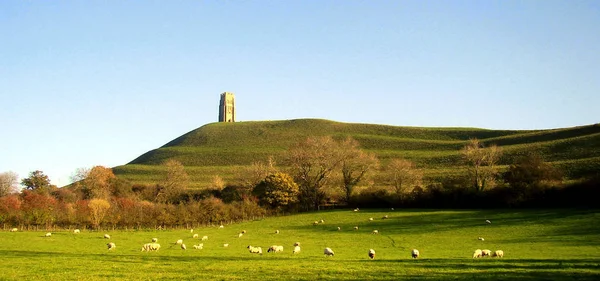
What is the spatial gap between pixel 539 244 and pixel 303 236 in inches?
878

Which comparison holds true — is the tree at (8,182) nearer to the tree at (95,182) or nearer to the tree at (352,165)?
the tree at (95,182)

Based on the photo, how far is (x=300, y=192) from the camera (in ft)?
270

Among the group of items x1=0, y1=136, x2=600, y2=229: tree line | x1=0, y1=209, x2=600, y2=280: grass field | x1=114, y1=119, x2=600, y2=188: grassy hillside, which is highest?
x1=114, y1=119, x2=600, y2=188: grassy hillside

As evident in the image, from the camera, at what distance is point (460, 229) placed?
49.9 metres

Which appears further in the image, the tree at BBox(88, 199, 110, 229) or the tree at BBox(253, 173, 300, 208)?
the tree at BBox(253, 173, 300, 208)

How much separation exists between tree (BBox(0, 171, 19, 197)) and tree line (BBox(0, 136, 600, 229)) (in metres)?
0.93

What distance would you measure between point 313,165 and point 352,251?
154ft

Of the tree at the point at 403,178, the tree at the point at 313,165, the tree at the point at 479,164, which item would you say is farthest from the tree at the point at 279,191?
the tree at the point at 479,164

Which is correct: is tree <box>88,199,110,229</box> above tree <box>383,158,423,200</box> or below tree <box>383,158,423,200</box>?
below

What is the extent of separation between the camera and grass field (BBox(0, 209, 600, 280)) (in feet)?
69.3

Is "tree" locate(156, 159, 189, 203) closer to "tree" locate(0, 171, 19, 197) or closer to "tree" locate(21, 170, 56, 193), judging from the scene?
"tree" locate(21, 170, 56, 193)

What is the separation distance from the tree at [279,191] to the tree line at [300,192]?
16 centimetres

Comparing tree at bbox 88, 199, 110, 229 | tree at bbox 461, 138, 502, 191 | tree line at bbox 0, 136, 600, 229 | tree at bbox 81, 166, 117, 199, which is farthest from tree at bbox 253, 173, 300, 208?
tree at bbox 81, 166, 117, 199

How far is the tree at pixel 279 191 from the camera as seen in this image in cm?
7781
